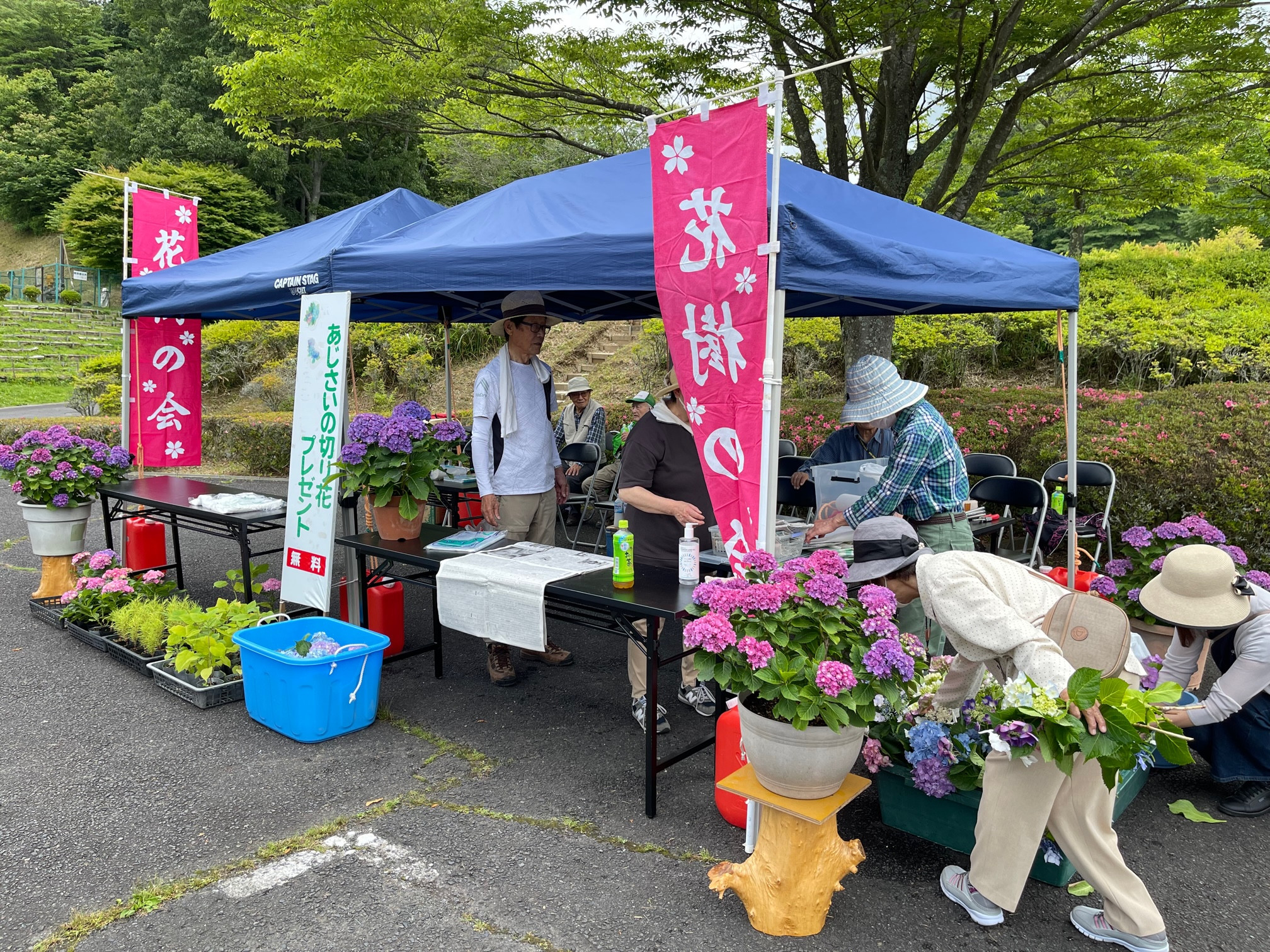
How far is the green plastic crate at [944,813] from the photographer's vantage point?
2.71 metres

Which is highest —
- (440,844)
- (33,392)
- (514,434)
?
(33,392)

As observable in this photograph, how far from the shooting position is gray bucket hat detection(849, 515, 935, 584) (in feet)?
9.11

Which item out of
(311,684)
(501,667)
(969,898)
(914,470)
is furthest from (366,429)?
(969,898)

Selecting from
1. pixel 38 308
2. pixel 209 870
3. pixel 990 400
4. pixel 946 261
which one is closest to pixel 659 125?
pixel 946 261

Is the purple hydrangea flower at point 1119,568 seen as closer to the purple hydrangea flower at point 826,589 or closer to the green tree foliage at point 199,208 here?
the purple hydrangea flower at point 826,589

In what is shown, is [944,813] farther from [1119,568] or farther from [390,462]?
[390,462]

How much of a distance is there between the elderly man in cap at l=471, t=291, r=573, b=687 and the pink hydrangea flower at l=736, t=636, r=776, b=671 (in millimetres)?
2236

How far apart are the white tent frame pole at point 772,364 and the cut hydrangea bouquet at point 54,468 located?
482 cm

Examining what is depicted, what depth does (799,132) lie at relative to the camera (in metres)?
8.20

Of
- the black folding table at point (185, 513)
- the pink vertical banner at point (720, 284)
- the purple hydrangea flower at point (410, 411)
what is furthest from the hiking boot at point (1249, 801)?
the black folding table at point (185, 513)

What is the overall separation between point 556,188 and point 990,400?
16.4 feet

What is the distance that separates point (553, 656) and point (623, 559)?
5.37ft

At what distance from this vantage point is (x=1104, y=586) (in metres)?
4.12

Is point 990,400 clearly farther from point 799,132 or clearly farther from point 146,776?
point 146,776
